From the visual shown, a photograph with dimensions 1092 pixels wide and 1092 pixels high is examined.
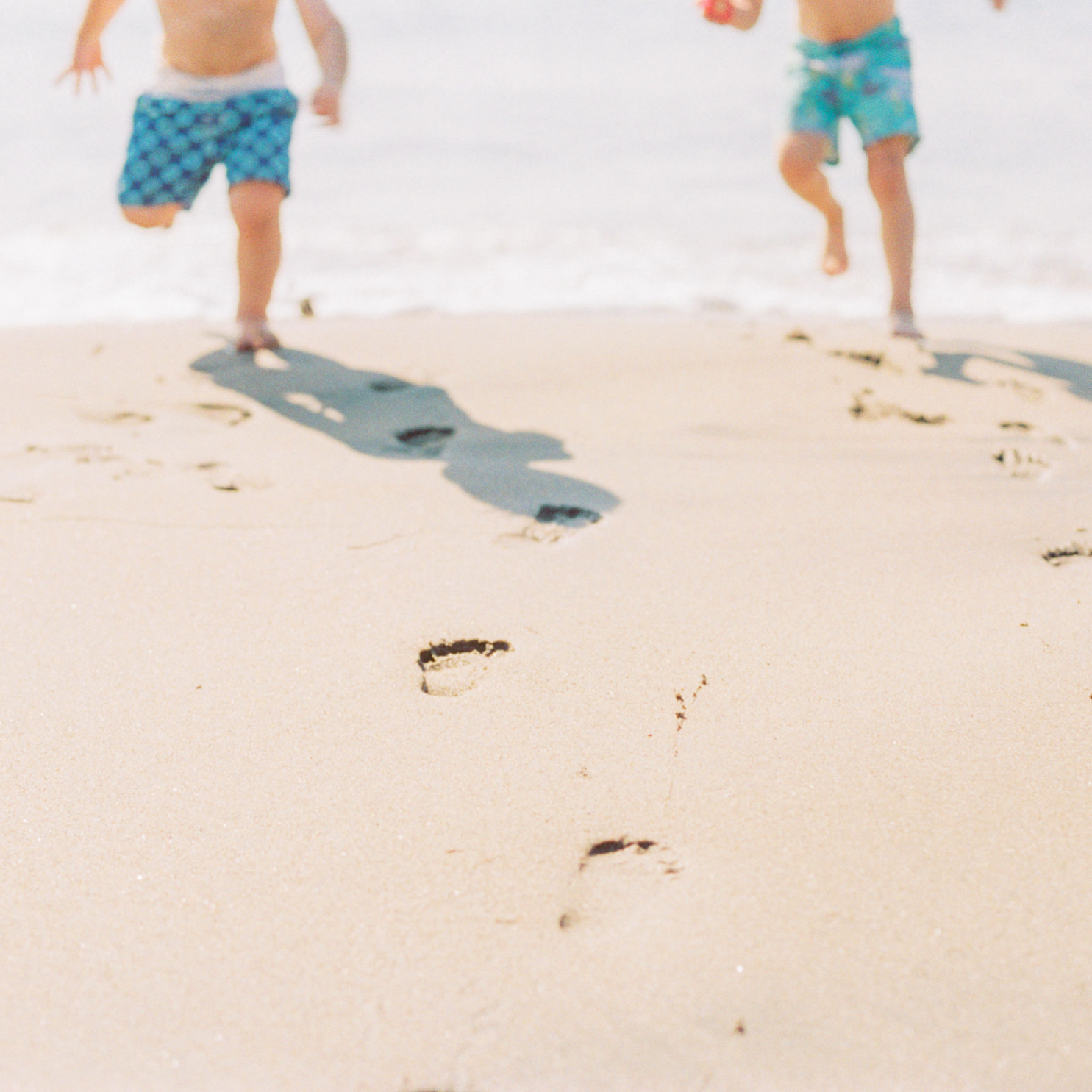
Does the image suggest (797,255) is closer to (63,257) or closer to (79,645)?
(63,257)

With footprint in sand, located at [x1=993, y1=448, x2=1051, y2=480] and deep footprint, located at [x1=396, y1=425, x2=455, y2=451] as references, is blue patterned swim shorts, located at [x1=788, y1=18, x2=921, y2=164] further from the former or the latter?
deep footprint, located at [x1=396, y1=425, x2=455, y2=451]

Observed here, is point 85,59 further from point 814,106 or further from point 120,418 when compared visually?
point 814,106

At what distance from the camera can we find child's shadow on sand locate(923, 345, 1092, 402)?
3.10m

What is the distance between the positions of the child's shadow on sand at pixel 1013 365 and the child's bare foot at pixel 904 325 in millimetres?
143

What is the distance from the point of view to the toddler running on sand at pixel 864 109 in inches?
138

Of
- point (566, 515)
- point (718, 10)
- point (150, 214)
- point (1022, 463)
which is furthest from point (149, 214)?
point (1022, 463)

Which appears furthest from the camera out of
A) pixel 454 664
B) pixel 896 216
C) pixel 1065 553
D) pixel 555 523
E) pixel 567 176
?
pixel 567 176

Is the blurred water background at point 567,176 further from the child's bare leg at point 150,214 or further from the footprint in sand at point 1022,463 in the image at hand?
the footprint in sand at point 1022,463

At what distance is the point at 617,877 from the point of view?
4.18ft

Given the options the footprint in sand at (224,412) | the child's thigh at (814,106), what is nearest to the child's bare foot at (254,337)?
the footprint in sand at (224,412)

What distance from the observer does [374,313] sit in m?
4.75

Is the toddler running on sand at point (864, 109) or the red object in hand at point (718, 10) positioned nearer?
the red object in hand at point (718, 10)

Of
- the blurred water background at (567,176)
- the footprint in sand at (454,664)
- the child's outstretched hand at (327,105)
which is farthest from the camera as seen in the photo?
the blurred water background at (567,176)

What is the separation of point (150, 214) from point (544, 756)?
2.53 m
